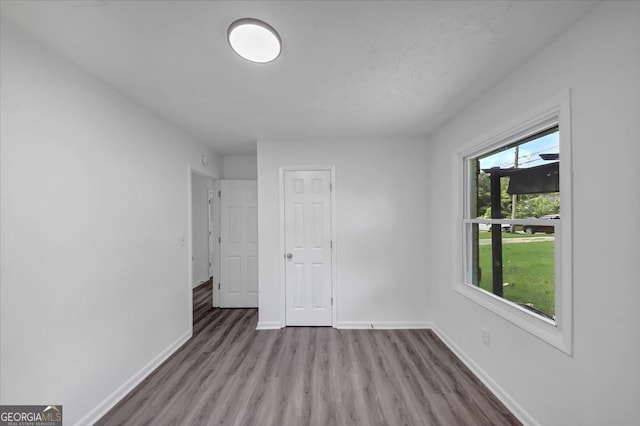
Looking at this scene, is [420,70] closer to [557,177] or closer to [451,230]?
[557,177]

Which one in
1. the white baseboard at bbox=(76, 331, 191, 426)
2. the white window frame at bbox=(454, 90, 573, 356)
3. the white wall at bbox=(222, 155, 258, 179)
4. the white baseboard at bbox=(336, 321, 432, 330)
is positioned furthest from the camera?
the white wall at bbox=(222, 155, 258, 179)

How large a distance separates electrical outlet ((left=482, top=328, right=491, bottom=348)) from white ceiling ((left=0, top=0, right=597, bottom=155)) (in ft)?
6.38

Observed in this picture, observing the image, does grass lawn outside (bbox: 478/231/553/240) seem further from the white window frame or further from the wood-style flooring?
the wood-style flooring

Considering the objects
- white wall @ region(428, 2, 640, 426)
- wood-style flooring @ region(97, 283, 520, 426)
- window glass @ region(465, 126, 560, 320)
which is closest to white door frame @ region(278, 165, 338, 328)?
wood-style flooring @ region(97, 283, 520, 426)

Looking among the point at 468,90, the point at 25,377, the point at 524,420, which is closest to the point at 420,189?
the point at 468,90

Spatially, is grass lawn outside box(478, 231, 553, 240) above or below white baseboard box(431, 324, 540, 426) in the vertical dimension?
above

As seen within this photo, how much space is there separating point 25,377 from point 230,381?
123 centimetres

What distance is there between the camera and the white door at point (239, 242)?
3611 mm

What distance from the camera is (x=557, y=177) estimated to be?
1418 millimetres

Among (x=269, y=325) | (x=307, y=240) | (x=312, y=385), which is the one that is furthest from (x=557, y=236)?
(x=269, y=325)

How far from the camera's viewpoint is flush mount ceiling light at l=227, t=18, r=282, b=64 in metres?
1.20

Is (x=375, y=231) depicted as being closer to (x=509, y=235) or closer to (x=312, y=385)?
(x=509, y=235)

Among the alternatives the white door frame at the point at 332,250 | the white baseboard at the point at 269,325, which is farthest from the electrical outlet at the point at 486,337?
the white baseboard at the point at 269,325

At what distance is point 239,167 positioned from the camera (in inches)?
149
